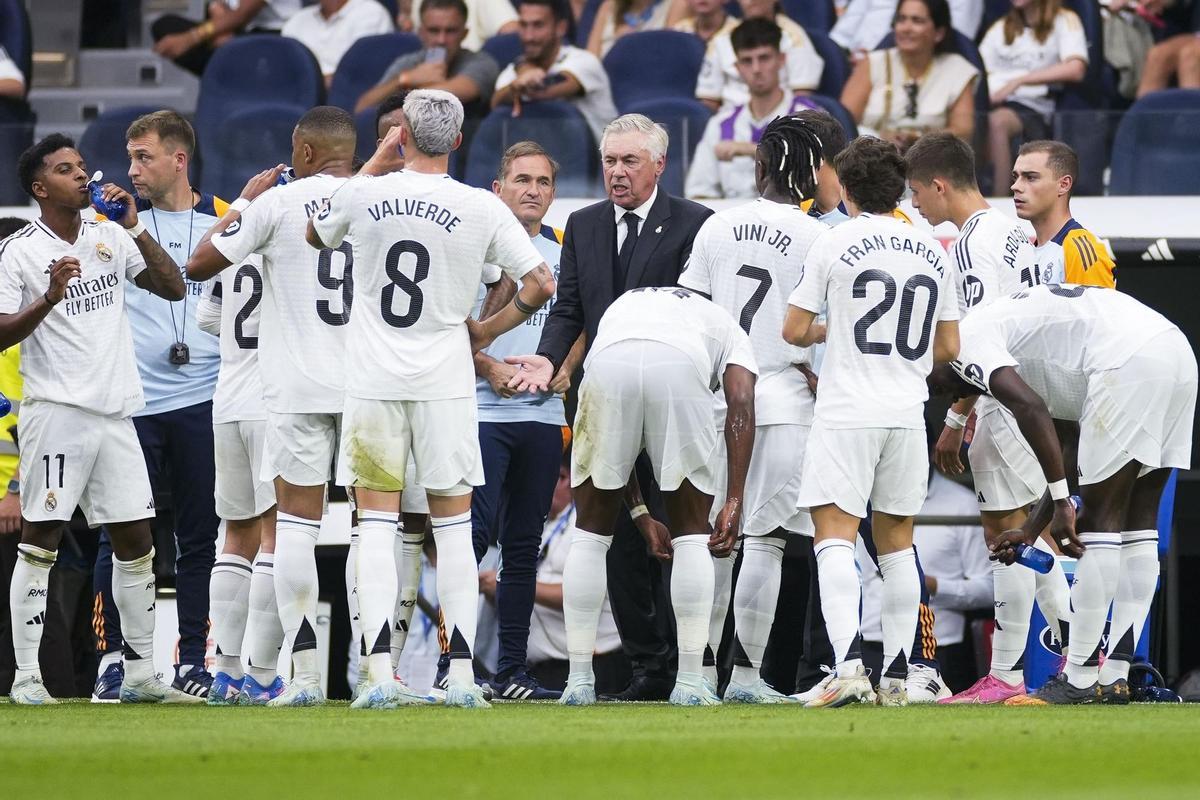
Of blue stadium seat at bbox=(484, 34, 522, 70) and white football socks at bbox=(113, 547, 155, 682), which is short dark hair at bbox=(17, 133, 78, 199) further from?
blue stadium seat at bbox=(484, 34, 522, 70)

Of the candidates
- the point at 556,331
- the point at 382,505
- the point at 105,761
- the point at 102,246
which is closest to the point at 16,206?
the point at 102,246

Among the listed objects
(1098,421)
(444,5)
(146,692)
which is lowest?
(146,692)

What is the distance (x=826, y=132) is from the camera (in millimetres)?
6391

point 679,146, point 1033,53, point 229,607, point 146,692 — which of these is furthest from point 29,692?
point 1033,53

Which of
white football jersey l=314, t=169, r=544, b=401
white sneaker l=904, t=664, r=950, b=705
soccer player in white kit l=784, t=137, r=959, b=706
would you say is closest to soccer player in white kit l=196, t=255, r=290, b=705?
white football jersey l=314, t=169, r=544, b=401

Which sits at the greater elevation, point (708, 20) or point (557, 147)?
point (708, 20)

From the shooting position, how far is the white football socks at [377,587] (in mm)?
5289

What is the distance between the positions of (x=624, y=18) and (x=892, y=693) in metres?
7.61

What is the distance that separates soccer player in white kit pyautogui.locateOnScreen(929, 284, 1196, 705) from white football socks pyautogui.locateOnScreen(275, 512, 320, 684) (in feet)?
7.83

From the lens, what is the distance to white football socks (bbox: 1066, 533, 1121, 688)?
5742 mm

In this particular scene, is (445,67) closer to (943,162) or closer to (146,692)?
(943,162)

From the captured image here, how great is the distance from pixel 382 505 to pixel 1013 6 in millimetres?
7578

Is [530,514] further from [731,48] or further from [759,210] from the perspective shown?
[731,48]

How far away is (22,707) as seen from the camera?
5.93 metres
